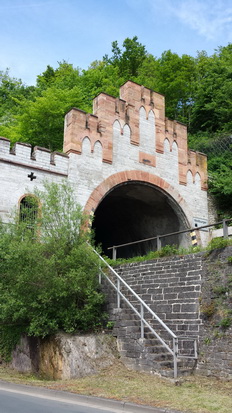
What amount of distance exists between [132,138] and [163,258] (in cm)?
712

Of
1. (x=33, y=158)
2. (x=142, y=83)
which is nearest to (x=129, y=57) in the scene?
(x=142, y=83)

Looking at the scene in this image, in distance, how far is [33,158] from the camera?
14883mm

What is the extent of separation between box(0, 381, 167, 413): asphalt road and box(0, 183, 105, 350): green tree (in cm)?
240

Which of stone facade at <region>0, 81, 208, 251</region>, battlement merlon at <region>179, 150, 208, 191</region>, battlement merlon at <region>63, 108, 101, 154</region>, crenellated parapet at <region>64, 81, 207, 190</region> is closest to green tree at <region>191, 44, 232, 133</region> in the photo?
battlement merlon at <region>179, 150, 208, 191</region>

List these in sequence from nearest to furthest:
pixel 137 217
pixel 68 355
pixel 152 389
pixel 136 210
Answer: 1. pixel 152 389
2. pixel 68 355
3. pixel 136 210
4. pixel 137 217

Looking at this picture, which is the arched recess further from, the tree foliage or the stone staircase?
the stone staircase

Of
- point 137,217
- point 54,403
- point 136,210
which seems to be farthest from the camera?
point 137,217

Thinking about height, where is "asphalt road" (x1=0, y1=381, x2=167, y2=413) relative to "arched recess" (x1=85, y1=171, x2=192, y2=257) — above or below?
below

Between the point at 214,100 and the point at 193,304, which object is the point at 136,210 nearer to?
the point at 214,100

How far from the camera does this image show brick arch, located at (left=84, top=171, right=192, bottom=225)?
16.0 metres

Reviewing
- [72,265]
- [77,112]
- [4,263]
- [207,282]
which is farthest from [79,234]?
[77,112]

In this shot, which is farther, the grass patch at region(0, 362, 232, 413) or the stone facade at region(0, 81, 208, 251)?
the stone facade at region(0, 81, 208, 251)

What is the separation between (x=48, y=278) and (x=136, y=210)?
10.8m

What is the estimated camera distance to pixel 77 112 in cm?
1641
